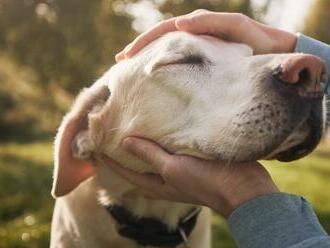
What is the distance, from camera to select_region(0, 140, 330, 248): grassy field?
642 cm

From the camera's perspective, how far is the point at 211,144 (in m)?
2.49

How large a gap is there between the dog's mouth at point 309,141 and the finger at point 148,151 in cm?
46

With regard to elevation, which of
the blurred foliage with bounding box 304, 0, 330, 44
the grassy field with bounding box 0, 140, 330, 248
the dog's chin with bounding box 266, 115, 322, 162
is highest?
the dog's chin with bounding box 266, 115, 322, 162

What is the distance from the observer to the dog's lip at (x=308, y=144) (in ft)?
7.68

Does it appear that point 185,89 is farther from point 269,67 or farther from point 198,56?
point 269,67

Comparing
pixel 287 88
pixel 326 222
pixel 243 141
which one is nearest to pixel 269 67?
pixel 287 88

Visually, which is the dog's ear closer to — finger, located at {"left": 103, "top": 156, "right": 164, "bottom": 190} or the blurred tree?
finger, located at {"left": 103, "top": 156, "right": 164, "bottom": 190}

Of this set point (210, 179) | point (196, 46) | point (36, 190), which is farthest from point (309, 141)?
point (36, 190)

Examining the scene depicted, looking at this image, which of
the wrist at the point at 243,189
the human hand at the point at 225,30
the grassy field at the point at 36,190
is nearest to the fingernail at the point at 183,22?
the human hand at the point at 225,30

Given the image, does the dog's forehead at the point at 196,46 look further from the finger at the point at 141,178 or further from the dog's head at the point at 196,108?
the finger at the point at 141,178

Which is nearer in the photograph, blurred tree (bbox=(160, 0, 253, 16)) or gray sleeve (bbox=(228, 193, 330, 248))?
gray sleeve (bbox=(228, 193, 330, 248))

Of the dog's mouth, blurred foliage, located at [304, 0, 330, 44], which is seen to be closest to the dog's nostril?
the dog's mouth

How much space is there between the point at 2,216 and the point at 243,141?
18.7ft

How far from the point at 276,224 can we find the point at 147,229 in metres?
0.93
